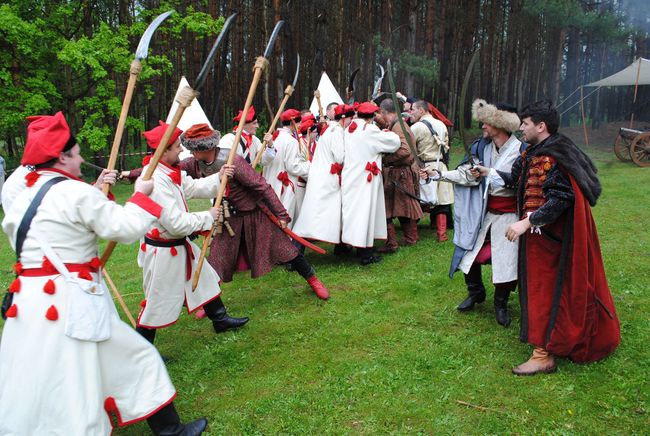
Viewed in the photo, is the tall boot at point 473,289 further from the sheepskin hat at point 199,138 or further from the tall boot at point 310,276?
the sheepskin hat at point 199,138

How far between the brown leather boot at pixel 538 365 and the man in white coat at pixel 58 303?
96.3 inches

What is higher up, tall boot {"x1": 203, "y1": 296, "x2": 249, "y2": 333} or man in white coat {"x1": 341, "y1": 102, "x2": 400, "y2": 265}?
man in white coat {"x1": 341, "y1": 102, "x2": 400, "y2": 265}

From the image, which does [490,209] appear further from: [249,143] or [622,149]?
[622,149]

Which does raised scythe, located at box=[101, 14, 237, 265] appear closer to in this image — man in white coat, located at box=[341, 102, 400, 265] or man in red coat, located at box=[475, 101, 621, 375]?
man in red coat, located at box=[475, 101, 621, 375]

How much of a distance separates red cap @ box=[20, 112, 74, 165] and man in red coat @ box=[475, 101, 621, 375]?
2.54 metres

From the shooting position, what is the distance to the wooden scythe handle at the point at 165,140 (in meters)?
2.72

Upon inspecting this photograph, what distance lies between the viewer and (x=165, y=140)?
2.78 m

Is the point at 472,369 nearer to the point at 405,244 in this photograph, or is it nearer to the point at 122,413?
the point at 122,413

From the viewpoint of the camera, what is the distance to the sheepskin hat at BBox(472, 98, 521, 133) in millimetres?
3723

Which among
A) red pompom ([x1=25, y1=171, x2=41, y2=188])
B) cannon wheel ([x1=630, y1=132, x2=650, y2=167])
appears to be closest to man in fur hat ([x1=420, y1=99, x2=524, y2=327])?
red pompom ([x1=25, y1=171, x2=41, y2=188])

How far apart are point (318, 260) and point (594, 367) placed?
11.8 feet

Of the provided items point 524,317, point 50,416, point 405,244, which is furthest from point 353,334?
point 405,244

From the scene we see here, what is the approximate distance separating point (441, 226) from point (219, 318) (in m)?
3.78

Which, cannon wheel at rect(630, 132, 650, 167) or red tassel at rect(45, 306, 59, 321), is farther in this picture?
cannon wheel at rect(630, 132, 650, 167)
